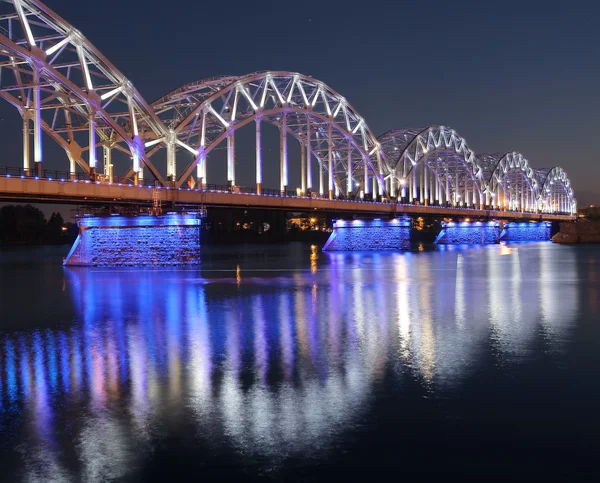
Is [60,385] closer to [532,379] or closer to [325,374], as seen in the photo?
[325,374]

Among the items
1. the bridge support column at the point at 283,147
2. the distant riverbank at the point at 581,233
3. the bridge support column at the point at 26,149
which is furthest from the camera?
the distant riverbank at the point at 581,233

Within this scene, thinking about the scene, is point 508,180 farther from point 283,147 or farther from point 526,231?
point 283,147

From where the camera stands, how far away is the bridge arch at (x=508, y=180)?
152250 mm

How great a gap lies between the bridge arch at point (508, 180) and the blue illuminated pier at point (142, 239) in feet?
343

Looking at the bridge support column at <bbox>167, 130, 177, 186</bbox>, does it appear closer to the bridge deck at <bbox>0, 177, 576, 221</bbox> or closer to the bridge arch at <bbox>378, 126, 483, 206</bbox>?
the bridge deck at <bbox>0, 177, 576, 221</bbox>

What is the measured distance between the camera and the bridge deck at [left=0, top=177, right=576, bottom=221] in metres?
40.1

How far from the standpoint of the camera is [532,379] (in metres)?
12.6

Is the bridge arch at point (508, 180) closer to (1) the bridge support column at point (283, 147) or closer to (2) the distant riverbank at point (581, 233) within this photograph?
(2) the distant riverbank at point (581, 233)

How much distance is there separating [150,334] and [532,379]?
416 inches

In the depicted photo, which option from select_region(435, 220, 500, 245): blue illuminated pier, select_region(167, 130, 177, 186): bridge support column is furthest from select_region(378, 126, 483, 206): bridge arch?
select_region(167, 130, 177, 186): bridge support column

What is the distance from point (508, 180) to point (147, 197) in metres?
137

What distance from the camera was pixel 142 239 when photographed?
165 ft

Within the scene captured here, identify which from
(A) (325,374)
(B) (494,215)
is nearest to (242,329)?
(A) (325,374)

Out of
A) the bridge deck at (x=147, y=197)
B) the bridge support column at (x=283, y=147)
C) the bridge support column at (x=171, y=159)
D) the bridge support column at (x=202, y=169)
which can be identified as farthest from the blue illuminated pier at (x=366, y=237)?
the bridge support column at (x=171, y=159)
